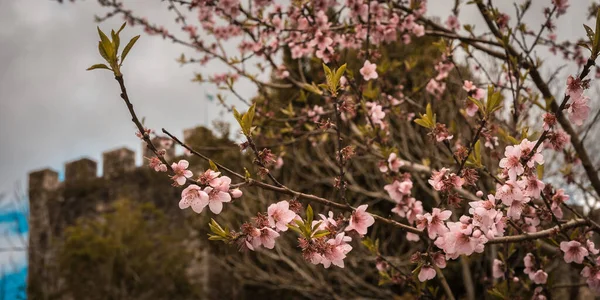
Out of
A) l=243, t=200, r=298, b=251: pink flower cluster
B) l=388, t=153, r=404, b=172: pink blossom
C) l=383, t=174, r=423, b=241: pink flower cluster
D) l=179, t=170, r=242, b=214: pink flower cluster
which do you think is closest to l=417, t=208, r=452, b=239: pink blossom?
l=383, t=174, r=423, b=241: pink flower cluster

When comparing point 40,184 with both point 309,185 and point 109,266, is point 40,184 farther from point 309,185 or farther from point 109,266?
point 309,185

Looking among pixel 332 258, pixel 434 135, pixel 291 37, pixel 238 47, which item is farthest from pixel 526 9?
pixel 332 258

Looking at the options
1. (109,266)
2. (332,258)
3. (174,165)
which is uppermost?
(109,266)

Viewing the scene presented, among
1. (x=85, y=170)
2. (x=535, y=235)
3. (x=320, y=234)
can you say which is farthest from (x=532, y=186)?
(x=85, y=170)

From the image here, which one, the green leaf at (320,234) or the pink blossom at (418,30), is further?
the pink blossom at (418,30)

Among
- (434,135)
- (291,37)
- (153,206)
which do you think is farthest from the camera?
(153,206)

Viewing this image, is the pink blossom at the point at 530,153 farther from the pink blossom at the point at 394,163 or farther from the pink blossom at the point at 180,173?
the pink blossom at the point at 180,173

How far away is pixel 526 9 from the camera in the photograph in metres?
2.58

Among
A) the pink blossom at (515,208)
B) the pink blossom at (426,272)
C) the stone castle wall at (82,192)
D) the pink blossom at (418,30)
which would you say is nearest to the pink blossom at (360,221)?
the pink blossom at (426,272)

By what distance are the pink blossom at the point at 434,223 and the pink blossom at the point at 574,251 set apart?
1.61ft

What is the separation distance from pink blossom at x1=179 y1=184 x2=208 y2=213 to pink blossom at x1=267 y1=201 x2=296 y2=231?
0.18m

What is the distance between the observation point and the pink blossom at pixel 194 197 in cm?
121

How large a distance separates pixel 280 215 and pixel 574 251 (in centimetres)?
104

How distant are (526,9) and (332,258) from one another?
6.77 feet
